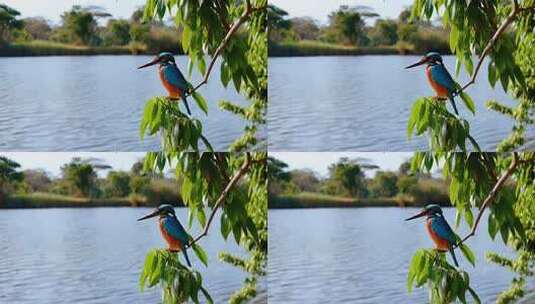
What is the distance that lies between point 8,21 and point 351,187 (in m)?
1.62

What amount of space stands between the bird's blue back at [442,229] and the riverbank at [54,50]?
4.71ft

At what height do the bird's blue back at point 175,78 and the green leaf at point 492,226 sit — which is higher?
the bird's blue back at point 175,78

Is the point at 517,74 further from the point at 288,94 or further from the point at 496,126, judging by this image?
the point at 288,94

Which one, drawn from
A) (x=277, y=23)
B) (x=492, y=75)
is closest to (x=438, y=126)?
(x=492, y=75)

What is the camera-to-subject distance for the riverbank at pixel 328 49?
5.61 metres

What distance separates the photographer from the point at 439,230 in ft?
18.4

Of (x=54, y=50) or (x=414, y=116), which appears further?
(x=54, y=50)

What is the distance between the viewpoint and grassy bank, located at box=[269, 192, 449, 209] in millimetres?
5613

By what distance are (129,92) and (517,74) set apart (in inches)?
64.4

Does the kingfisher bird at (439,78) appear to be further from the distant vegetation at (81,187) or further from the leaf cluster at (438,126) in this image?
the distant vegetation at (81,187)

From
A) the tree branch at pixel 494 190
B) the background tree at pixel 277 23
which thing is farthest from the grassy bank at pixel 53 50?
the tree branch at pixel 494 190

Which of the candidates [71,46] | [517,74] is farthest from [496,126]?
[71,46]

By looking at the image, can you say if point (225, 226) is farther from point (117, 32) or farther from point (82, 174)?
point (117, 32)

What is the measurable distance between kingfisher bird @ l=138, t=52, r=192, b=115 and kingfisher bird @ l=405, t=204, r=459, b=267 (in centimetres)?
111
